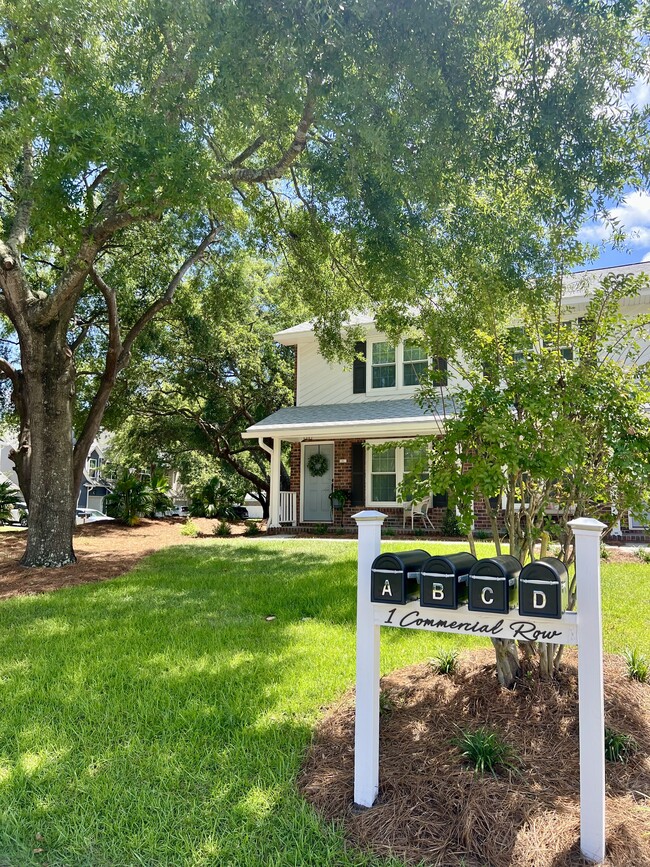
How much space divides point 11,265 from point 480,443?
7.37 meters

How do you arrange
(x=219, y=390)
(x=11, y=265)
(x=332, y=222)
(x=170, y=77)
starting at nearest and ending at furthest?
(x=170, y=77) < (x=11, y=265) < (x=332, y=222) < (x=219, y=390)

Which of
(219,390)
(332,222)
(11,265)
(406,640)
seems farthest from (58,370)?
(219,390)

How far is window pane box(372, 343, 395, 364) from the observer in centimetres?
1535

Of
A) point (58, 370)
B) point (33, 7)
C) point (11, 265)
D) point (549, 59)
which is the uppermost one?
point (33, 7)

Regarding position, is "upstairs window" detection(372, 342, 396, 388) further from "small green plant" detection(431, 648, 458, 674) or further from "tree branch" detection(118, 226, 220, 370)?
"small green plant" detection(431, 648, 458, 674)

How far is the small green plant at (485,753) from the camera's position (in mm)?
2695

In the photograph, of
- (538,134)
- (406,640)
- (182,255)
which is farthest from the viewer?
(182,255)

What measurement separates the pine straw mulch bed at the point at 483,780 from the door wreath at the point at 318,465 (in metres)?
12.1

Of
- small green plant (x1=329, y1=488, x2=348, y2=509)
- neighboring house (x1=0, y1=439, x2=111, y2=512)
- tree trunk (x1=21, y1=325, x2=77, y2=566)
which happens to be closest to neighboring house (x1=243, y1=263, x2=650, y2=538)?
small green plant (x1=329, y1=488, x2=348, y2=509)

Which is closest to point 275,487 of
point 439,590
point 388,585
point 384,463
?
point 384,463

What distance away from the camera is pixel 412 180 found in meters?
5.83

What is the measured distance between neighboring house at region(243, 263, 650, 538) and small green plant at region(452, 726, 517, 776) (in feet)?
35.1

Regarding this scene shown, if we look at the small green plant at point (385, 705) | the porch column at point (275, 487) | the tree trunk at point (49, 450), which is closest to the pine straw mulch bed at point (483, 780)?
the small green plant at point (385, 705)

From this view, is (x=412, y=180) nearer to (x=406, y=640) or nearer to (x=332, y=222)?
(x=332, y=222)
